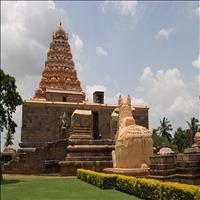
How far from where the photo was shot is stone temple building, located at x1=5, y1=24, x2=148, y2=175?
656 inches

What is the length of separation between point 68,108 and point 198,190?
2729 cm

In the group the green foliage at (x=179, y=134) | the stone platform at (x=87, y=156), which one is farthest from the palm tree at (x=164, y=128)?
the stone platform at (x=87, y=156)

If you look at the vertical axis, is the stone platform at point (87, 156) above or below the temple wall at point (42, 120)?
below

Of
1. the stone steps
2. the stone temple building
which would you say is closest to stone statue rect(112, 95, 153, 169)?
the stone temple building

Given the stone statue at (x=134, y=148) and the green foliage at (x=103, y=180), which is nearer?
the green foliage at (x=103, y=180)

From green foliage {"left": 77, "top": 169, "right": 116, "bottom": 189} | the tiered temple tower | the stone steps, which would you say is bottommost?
green foliage {"left": 77, "top": 169, "right": 116, "bottom": 189}

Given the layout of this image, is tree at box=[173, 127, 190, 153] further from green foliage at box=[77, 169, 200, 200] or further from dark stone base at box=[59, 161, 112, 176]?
green foliage at box=[77, 169, 200, 200]

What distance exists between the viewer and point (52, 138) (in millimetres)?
31984

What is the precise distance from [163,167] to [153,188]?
7.08ft

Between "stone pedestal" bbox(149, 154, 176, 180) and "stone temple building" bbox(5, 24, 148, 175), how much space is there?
564 centimetres

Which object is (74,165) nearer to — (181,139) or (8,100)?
(8,100)

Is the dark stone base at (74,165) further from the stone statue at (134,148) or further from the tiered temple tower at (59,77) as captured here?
the tiered temple tower at (59,77)

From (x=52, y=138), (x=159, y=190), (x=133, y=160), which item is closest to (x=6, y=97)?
(x=133, y=160)

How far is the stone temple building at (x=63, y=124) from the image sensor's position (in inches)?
656
